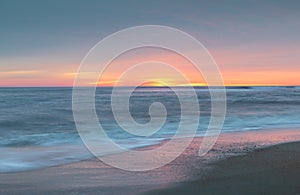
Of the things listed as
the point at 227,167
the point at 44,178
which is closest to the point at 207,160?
the point at 227,167

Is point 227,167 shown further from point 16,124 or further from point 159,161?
point 16,124

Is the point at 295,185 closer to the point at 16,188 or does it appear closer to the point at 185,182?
the point at 185,182

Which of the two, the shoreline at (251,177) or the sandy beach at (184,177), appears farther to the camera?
the sandy beach at (184,177)

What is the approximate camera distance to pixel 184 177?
294 inches

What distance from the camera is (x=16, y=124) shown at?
20406 millimetres

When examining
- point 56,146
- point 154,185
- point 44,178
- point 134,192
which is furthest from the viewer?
point 56,146

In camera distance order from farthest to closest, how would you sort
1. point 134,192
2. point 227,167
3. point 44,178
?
point 227,167
point 44,178
point 134,192

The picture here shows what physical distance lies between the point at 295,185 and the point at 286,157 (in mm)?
2834

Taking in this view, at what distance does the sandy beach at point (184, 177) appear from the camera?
6609mm

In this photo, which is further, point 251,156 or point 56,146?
point 56,146

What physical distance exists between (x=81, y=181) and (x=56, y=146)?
18.9 ft

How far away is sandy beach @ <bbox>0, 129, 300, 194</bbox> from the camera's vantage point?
661cm

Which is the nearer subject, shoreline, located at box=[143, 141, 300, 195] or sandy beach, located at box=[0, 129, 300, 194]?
shoreline, located at box=[143, 141, 300, 195]

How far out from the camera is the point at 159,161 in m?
9.30
